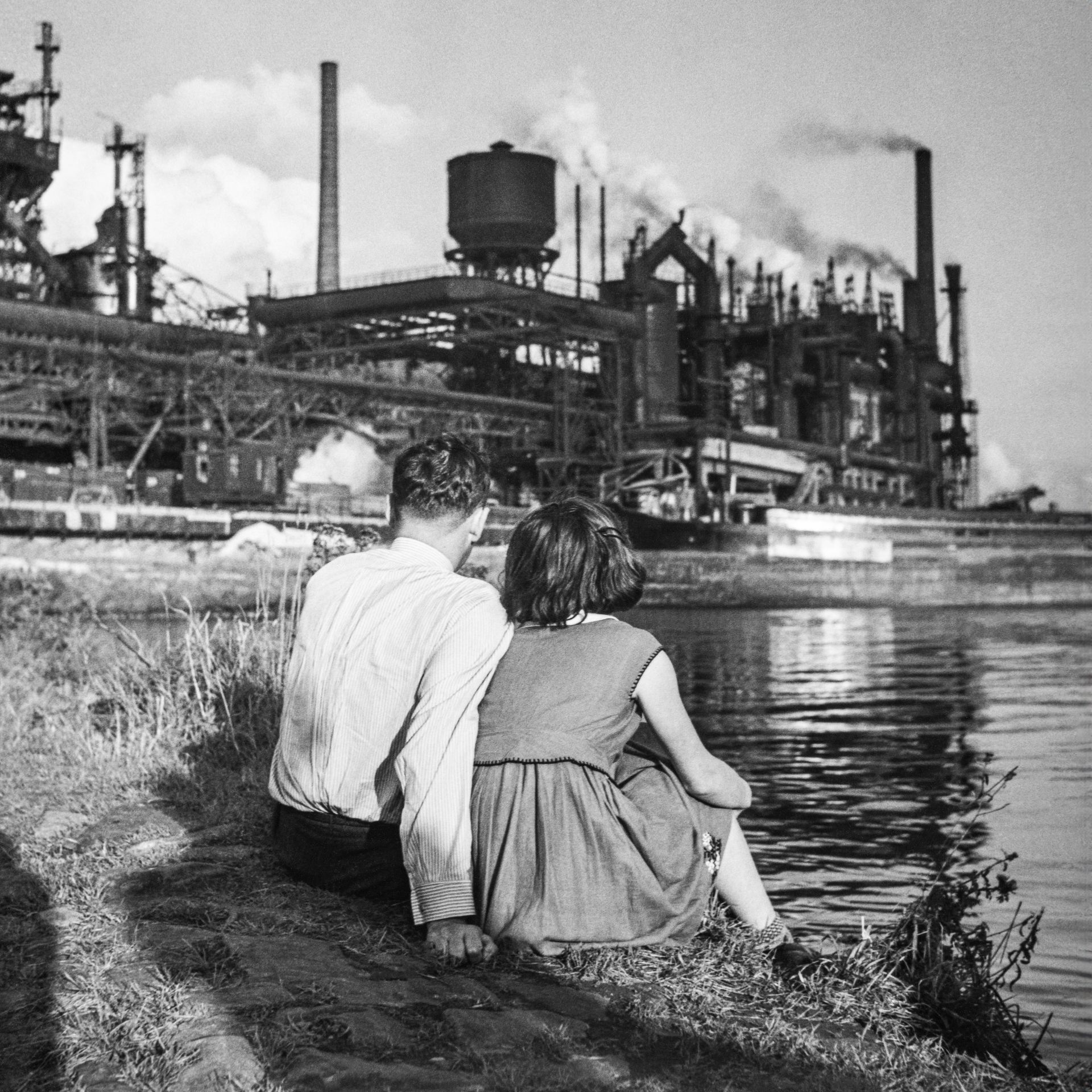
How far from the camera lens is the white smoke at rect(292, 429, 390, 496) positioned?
162 ft

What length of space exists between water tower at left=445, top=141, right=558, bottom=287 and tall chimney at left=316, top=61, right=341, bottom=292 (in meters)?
4.74

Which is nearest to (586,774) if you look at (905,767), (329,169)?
(905,767)

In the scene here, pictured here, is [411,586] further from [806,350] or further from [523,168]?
[806,350]

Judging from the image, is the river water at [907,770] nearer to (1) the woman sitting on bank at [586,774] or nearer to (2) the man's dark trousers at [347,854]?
(1) the woman sitting on bank at [586,774]

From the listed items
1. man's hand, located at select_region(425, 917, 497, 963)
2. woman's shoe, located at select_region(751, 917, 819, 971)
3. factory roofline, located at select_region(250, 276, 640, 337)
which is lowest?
woman's shoe, located at select_region(751, 917, 819, 971)

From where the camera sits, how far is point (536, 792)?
3.78m

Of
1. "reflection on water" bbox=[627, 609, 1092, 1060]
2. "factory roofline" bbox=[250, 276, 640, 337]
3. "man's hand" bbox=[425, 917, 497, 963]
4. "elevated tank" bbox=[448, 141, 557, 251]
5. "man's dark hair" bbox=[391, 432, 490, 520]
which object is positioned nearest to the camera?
"man's hand" bbox=[425, 917, 497, 963]

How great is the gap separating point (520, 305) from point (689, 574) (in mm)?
11161

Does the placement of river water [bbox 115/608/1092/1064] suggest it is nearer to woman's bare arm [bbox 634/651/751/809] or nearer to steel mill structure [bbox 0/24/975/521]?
woman's bare arm [bbox 634/651/751/809]

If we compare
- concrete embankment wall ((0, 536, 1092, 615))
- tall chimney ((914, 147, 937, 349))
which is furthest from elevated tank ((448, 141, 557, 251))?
tall chimney ((914, 147, 937, 349))

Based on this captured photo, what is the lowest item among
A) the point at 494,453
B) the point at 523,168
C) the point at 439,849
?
the point at 439,849

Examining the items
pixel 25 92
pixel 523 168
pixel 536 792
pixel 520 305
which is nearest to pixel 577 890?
pixel 536 792

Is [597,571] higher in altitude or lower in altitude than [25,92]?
lower

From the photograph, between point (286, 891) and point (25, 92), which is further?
point (25, 92)
